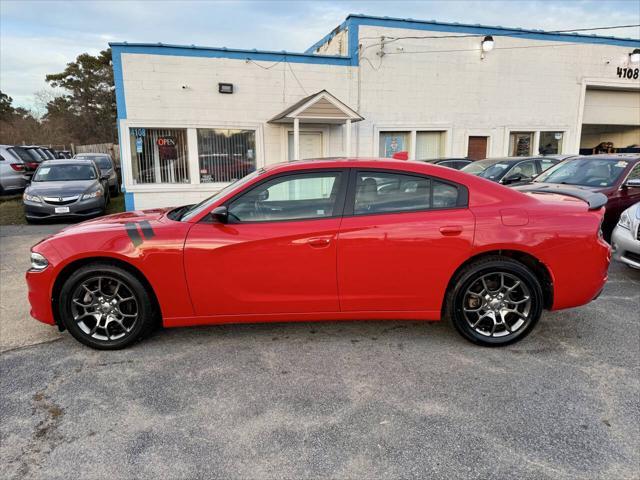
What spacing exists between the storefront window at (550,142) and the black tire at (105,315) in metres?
14.8

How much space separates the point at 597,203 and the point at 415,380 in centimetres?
220

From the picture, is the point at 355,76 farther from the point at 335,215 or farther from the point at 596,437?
the point at 596,437

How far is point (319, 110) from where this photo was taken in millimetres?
11125

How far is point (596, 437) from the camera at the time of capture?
2.48m

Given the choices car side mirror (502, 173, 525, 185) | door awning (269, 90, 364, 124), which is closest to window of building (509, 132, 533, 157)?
door awning (269, 90, 364, 124)

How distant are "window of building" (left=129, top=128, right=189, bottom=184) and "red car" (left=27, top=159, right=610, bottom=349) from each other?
838cm

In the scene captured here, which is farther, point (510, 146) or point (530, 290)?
point (510, 146)

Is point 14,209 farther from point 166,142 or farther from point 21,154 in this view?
point 166,142

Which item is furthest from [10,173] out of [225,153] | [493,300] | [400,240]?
[493,300]

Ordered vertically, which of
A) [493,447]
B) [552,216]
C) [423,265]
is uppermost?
[552,216]

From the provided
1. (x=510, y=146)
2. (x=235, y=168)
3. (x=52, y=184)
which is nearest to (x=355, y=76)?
(x=235, y=168)

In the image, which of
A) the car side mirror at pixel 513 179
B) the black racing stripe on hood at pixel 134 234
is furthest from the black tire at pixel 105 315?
the car side mirror at pixel 513 179

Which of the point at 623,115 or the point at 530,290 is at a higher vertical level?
the point at 623,115

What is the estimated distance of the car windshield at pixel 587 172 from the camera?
6.62 metres
